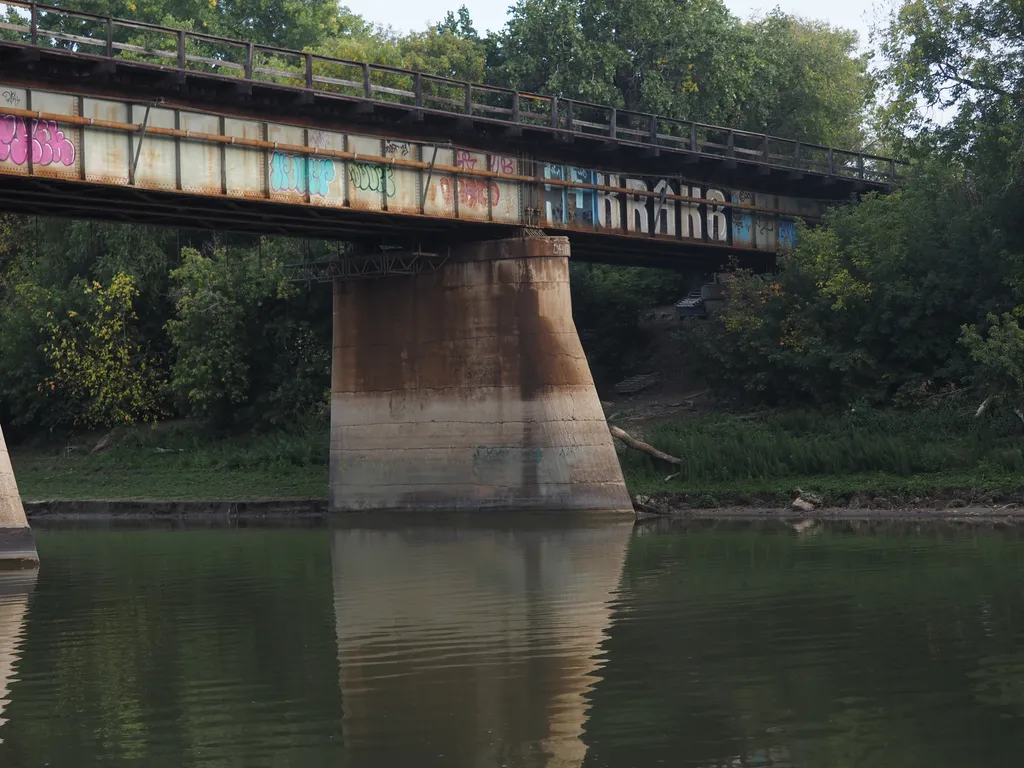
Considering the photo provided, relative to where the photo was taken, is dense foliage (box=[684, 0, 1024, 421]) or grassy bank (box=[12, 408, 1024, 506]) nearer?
grassy bank (box=[12, 408, 1024, 506])

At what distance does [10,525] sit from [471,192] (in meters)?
15.5

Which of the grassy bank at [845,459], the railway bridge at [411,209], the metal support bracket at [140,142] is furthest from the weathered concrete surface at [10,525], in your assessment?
the grassy bank at [845,459]

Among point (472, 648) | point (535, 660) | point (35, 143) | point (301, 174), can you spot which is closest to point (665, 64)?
point (301, 174)

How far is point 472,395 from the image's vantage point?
130 ft

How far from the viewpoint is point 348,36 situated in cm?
8981

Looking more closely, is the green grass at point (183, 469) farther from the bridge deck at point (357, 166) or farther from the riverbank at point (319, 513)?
the bridge deck at point (357, 166)

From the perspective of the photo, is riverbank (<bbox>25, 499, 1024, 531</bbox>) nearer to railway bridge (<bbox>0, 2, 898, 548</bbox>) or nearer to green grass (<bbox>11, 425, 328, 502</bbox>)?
green grass (<bbox>11, 425, 328, 502</bbox>)

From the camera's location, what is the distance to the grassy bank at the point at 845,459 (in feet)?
120

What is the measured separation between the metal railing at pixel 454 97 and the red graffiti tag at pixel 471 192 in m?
1.73

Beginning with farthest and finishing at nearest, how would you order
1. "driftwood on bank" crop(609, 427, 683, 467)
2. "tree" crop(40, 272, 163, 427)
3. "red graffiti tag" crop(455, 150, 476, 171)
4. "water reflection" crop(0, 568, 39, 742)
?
"tree" crop(40, 272, 163, 427)
"driftwood on bank" crop(609, 427, 683, 467)
"red graffiti tag" crop(455, 150, 476, 171)
"water reflection" crop(0, 568, 39, 742)

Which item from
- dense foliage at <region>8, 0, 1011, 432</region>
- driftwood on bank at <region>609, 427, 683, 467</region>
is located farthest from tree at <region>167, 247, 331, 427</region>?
driftwood on bank at <region>609, 427, 683, 467</region>

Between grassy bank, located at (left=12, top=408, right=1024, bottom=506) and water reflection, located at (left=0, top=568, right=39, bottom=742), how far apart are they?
53.7 ft

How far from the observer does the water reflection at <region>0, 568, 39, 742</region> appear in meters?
16.4

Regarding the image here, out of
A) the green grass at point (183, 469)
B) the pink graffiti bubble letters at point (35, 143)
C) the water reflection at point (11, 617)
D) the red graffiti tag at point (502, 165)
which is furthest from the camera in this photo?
the green grass at point (183, 469)
